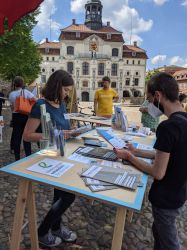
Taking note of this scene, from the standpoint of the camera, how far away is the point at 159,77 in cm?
163

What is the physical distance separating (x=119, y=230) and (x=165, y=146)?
61 cm

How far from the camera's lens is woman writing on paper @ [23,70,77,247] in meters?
2.20

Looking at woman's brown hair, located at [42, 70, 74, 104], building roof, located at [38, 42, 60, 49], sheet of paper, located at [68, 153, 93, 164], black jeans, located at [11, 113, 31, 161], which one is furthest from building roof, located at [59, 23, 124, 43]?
sheet of paper, located at [68, 153, 93, 164]

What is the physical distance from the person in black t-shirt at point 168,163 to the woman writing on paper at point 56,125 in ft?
2.93

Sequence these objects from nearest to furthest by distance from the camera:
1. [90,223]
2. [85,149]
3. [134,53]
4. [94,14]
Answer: [85,149] < [90,223] < [94,14] < [134,53]

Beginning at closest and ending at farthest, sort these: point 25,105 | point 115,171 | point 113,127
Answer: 1. point 115,171
2. point 113,127
3. point 25,105

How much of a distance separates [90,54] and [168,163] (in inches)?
2005

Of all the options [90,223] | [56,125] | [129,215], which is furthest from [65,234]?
[56,125]

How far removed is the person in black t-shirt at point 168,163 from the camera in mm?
1454

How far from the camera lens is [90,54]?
50.1 metres

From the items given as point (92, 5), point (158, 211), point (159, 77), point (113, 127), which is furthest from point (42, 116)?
point (92, 5)

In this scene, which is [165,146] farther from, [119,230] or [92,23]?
[92,23]

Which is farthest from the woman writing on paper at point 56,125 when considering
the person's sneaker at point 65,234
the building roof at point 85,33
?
the building roof at point 85,33

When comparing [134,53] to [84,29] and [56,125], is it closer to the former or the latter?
[84,29]
